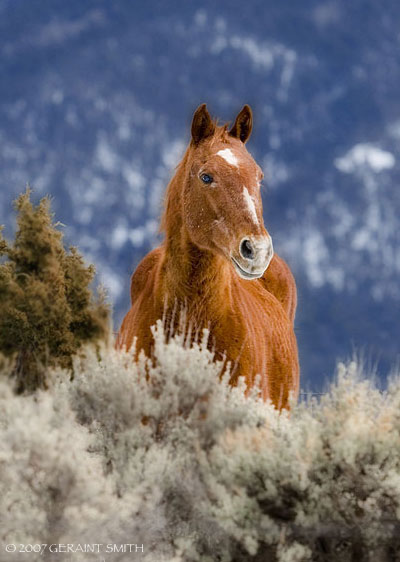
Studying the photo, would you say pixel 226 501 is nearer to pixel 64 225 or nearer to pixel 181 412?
pixel 181 412

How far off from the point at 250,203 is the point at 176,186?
1092 mm

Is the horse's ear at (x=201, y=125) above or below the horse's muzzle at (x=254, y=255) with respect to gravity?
above

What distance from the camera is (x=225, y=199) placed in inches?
207

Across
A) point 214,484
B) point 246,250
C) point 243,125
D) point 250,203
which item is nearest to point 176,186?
point 243,125

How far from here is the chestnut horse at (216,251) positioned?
5.15m

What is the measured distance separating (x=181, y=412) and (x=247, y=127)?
2.80 metres

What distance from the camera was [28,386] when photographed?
5301mm

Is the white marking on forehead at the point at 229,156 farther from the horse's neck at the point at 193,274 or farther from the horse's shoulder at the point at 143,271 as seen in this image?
the horse's shoulder at the point at 143,271

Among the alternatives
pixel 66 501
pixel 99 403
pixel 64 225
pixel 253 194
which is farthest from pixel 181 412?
pixel 64 225

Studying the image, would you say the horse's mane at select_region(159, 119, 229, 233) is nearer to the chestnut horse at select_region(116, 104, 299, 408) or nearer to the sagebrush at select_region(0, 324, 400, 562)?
the chestnut horse at select_region(116, 104, 299, 408)

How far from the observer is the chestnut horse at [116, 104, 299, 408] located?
16.9 feet

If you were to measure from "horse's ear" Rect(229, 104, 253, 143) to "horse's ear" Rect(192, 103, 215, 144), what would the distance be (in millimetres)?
319

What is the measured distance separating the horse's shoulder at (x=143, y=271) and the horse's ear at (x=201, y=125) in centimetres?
158

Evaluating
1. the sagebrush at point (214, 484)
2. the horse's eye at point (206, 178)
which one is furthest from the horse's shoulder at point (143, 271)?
the sagebrush at point (214, 484)
